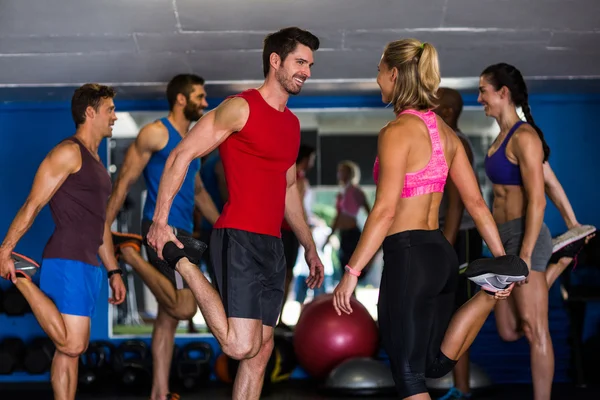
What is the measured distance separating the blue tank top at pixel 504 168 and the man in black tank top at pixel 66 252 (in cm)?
208

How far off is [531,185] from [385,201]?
49.1 inches

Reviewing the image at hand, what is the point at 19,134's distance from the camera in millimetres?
6449

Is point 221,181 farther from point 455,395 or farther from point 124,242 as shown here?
point 455,395

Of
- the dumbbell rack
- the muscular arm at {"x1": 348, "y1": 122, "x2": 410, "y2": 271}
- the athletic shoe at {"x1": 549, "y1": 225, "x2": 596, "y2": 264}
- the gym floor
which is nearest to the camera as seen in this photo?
the muscular arm at {"x1": 348, "y1": 122, "x2": 410, "y2": 271}

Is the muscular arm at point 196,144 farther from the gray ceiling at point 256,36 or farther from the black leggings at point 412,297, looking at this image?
the gray ceiling at point 256,36

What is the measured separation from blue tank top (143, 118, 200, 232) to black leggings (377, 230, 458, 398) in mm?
1980

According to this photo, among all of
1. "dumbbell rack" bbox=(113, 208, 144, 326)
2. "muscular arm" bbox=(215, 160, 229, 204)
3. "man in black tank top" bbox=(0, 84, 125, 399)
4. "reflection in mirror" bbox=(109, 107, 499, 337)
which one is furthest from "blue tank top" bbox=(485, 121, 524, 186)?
"dumbbell rack" bbox=(113, 208, 144, 326)

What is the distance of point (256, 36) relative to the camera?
5273mm

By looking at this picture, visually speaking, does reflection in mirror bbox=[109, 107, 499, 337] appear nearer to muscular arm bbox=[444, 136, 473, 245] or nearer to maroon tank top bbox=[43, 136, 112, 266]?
muscular arm bbox=[444, 136, 473, 245]

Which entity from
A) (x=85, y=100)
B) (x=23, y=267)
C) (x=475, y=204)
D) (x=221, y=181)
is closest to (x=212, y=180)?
(x=221, y=181)

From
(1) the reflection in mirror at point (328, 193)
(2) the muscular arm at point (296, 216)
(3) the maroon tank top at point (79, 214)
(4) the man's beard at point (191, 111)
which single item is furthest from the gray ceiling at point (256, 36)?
(2) the muscular arm at point (296, 216)

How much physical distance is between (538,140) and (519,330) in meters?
1.07

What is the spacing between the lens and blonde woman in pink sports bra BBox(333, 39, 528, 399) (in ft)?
10.0

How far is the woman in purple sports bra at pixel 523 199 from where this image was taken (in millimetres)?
→ 3961
